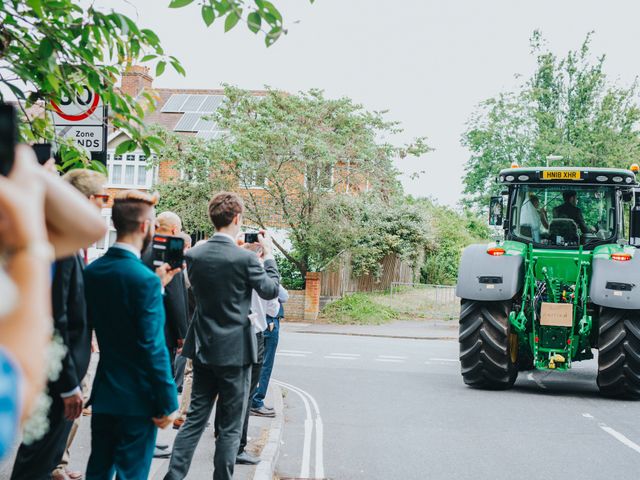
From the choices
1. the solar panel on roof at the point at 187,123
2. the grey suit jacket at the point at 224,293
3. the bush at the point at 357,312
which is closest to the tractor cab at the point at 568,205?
the grey suit jacket at the point at 224,293

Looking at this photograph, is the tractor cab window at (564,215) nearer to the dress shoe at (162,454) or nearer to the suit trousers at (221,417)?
the dress shoe at (162,454)

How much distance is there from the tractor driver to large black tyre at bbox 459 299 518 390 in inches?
70.2

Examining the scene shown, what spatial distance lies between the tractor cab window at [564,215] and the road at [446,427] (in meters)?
2.35

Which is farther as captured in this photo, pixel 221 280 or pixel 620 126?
pixel 620 126

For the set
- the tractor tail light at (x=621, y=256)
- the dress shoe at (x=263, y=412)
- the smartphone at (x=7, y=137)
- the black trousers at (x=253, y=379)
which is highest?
the smartphone at (x=7, y=137)

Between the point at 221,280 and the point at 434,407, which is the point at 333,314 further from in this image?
the point at 221,280

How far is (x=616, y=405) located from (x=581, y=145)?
2666 cm

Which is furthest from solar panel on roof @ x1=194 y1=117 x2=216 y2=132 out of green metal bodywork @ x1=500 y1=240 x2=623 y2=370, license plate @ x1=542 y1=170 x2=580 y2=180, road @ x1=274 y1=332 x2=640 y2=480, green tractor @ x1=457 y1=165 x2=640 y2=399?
green metal bodywork @ x1=500 y1=240 x2=623 y2=370

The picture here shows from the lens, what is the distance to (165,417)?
4.26 meters

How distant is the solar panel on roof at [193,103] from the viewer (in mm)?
44094

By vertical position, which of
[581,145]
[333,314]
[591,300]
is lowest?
[333,314]

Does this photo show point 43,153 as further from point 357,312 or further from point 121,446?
point 357,312

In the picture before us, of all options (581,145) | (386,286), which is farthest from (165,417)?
(581,145)

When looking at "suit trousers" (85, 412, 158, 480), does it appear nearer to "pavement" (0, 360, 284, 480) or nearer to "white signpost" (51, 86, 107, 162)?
"pavement" (0, 360, 284, 480)
